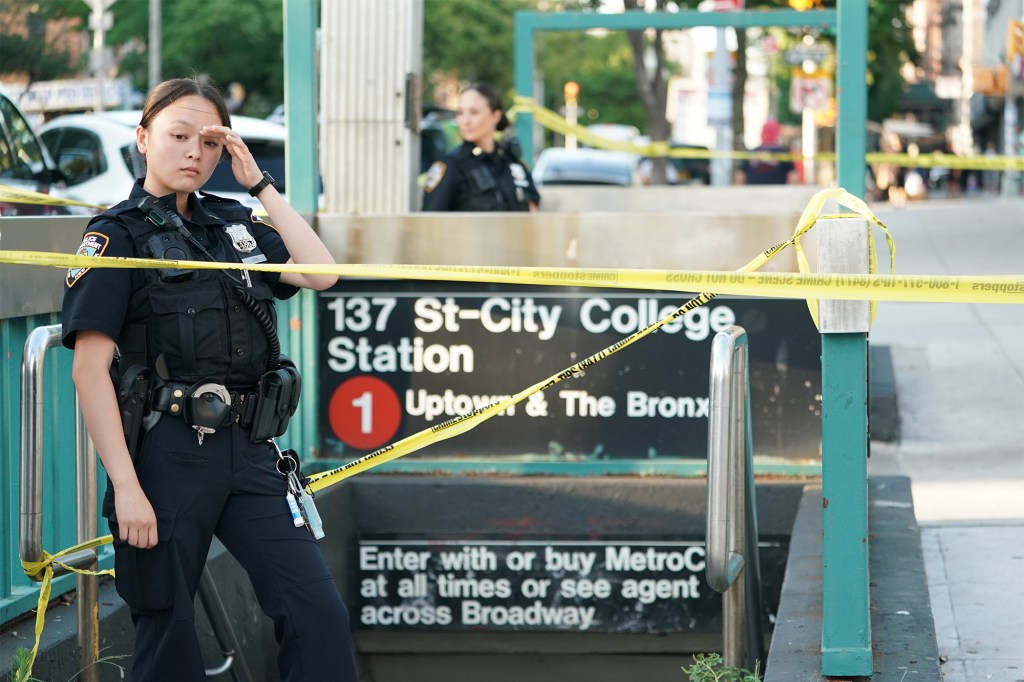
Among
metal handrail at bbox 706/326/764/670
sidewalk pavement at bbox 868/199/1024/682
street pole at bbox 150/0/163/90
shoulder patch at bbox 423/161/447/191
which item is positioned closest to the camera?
metal handrail at bbox 706/326/764/670

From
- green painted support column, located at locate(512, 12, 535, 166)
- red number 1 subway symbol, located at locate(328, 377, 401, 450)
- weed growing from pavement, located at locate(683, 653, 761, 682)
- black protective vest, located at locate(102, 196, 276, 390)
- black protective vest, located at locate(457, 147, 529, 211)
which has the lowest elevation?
weed growing from pavement, located at locate(683, 653, 761, 682)

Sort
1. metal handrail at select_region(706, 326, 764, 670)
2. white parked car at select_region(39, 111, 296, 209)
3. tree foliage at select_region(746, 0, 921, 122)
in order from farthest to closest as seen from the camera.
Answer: tree foliage at select_region(746, 0, 921, 122) → white parked car at select_region(39, 111, 296, 209) → metal handrail at select_region(706, 326, 764, 670)

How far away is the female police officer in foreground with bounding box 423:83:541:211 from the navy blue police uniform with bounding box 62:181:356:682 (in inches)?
129

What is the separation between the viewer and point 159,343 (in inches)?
131

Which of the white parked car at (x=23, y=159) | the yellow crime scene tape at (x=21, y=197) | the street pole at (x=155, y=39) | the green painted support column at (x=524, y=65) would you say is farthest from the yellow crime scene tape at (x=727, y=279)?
the street pole at (x=155, y=39)

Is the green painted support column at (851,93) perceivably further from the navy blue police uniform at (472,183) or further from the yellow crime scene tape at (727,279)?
the yellow crime scene tape at (727,279)

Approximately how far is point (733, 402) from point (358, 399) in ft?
7.85

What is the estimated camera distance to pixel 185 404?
3.31 metres

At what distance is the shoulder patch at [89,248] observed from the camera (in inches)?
129

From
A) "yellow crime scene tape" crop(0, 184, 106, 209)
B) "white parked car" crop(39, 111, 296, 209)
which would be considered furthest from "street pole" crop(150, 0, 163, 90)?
"yellow crime scene tape" crop(0, 184, 106, 209)

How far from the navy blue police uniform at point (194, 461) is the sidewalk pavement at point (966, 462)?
196 cm

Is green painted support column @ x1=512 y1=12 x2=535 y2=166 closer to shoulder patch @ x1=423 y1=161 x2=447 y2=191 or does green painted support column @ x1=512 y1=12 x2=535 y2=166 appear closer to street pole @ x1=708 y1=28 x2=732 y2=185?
shoulder patch @ x1=423 y1=161 x2=447 y2=191

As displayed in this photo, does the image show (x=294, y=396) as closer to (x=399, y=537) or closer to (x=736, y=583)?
(x=736, y=583)

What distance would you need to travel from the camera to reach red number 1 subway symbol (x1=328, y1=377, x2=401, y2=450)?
Result: 591 centimetres
